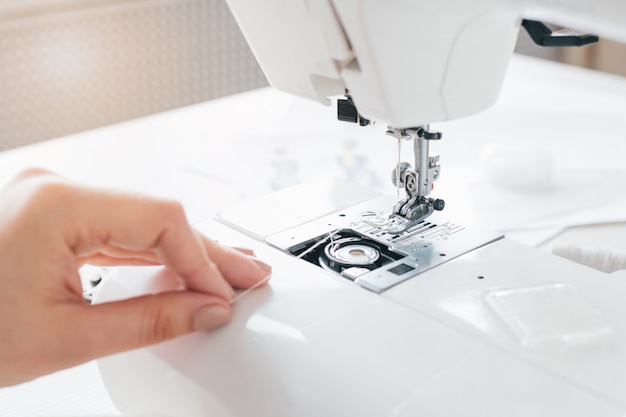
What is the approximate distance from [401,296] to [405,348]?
0.31 ft

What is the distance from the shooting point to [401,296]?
2.90 ft

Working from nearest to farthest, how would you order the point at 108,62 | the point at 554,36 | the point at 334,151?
the point at 554,36
the point at 334,151
the point at 108,62

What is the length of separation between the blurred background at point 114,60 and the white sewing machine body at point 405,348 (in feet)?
5.06

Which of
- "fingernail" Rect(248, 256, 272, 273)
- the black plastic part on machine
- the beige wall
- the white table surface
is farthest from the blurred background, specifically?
"fingernail" Rect(248, 256, 272, 273)

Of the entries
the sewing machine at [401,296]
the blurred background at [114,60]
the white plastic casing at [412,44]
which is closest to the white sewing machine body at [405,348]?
the sewing machine at [401,296]

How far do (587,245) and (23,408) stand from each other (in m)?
0.79

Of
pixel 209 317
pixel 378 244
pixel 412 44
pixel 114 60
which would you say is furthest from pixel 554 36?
pixel 114 60

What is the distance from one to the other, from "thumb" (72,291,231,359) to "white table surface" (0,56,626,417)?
0.56 metres

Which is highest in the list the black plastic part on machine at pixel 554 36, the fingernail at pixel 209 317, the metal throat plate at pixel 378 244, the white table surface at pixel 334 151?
the black plastic part on machine at pixel 554 36

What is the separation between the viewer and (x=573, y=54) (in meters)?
2.70

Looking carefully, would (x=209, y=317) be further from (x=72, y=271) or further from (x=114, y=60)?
(x=114, y=60)

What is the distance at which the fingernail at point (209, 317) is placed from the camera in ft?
A: 2.88

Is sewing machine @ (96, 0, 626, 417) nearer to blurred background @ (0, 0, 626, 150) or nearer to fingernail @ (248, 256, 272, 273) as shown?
fingernail @ (248, 256, 272, 273)

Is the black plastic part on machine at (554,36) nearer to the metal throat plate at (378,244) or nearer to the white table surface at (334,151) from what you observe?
the metal throat plate at (378,244)
